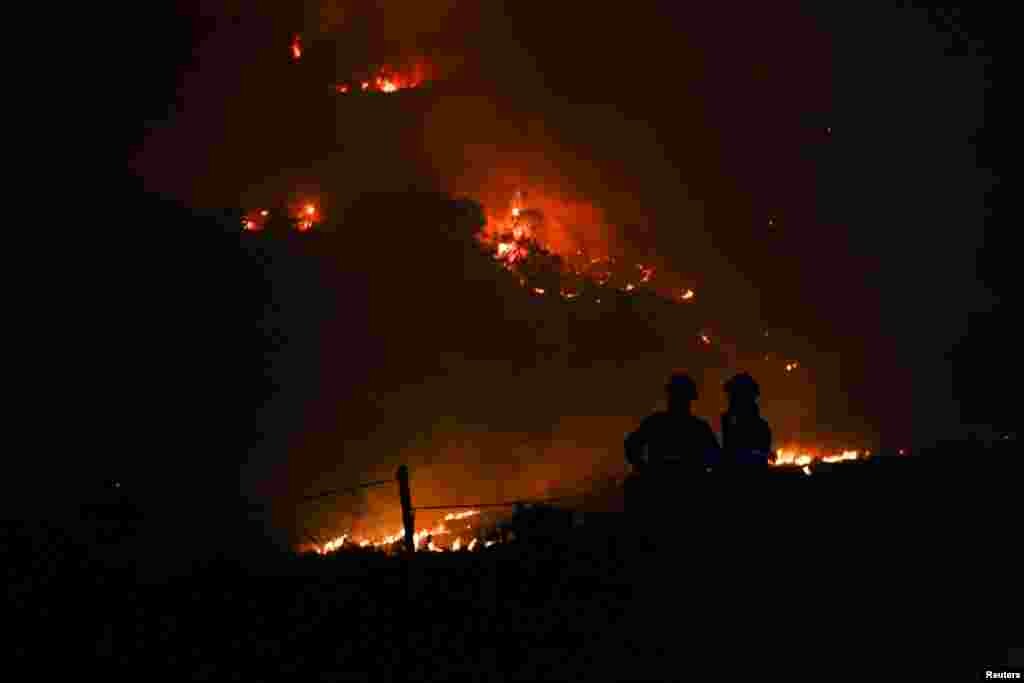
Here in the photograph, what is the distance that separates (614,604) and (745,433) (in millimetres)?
2632

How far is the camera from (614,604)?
774 cm

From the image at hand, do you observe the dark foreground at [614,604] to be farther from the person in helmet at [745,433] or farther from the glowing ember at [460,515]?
the glowing ember at [460,515]

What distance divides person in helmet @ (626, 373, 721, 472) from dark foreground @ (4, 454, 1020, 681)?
421 mm

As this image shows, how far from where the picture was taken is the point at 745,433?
29.1 feet

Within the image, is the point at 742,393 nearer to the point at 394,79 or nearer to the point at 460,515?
the point at 460,515

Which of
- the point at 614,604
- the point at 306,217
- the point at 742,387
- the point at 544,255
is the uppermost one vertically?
the point at 306,217

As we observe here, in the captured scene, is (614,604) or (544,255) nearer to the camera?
(614,604)

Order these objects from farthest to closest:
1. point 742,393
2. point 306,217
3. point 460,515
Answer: point 306,217 → point 460,515 → point 742,393

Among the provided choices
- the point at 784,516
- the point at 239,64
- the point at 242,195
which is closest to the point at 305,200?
the point at 242,195

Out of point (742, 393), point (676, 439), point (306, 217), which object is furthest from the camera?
point (306, 217)

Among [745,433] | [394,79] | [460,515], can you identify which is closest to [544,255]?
[394,79]

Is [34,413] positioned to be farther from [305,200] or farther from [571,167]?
[571,167]

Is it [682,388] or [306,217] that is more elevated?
[306,217]

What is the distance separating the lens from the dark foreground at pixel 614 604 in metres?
6.85
